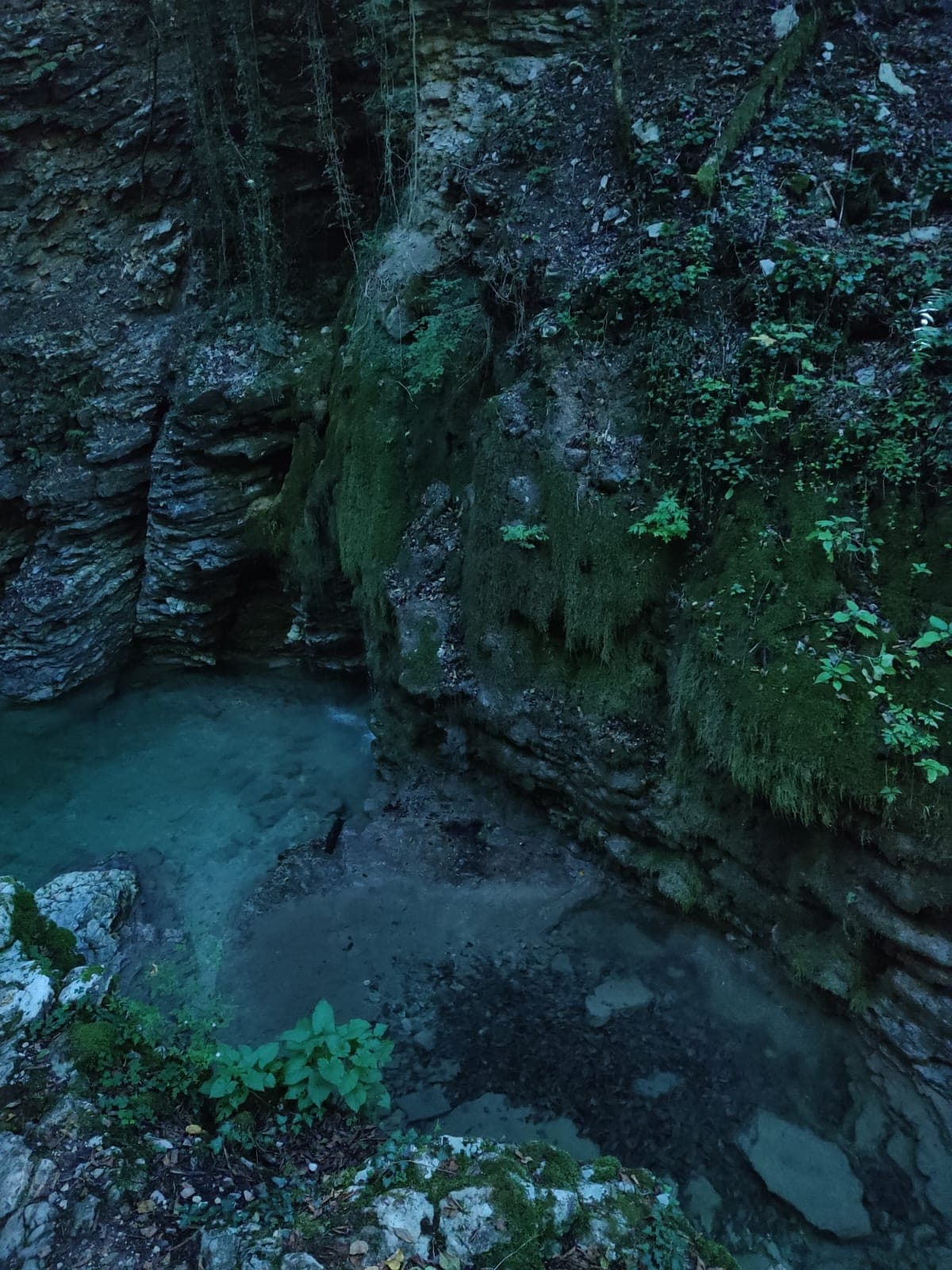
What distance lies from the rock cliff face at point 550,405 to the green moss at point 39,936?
133 inches

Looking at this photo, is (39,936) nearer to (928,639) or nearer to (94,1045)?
(94,1045)

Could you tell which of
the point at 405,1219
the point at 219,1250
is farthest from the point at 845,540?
the point at 219,1250

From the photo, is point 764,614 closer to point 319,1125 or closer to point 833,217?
point 833,217

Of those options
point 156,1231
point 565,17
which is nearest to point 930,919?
point 156,1231

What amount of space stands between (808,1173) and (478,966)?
2.35 metres

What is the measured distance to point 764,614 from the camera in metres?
4.61

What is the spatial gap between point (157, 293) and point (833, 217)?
8.33 m

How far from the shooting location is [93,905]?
246 inches

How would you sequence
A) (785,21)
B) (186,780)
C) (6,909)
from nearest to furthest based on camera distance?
(6,909) → (785,21) → (186,780)

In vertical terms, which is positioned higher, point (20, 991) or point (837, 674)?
point (837, 674)

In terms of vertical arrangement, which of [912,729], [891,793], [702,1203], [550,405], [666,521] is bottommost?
[702,1203]

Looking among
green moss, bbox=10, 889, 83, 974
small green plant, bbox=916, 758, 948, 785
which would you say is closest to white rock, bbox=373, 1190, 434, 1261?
green moss, bbox=10, 889, 83, 974

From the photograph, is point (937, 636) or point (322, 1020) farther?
point (937, 636)

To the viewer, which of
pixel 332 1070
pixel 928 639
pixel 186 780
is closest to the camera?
pixel 332 1070
